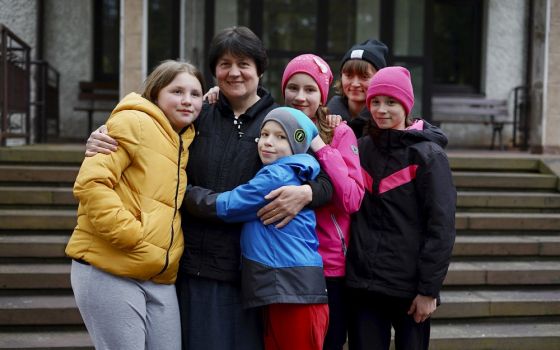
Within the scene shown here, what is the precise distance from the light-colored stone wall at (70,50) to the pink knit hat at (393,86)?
8413mm

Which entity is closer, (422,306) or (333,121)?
(422,306)

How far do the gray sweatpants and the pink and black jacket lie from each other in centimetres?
85

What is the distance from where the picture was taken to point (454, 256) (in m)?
5.79

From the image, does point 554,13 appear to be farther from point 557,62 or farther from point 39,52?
point 39,52

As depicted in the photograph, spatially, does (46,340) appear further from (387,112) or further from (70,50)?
(70,50)

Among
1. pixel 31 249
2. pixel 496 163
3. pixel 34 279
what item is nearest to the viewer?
pixel 34 279

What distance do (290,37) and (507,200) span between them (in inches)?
207

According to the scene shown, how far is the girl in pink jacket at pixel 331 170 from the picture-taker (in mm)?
2793

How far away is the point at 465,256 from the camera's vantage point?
19.1 feet

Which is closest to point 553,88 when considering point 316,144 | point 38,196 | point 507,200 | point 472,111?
point 472,111

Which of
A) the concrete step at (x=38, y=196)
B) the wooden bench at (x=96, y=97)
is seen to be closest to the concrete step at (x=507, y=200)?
the concrete step at (x=38, y=196)

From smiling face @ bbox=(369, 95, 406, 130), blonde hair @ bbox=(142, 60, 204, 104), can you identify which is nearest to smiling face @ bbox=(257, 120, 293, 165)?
blonde hair @ bbox=(142, 60, 204, 104)

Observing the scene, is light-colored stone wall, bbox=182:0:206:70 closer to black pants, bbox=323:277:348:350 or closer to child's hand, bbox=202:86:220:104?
child's hand, bbox=202:86:220:104

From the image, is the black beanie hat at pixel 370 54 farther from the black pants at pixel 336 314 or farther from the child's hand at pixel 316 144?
the black pants at pixel 336 314
